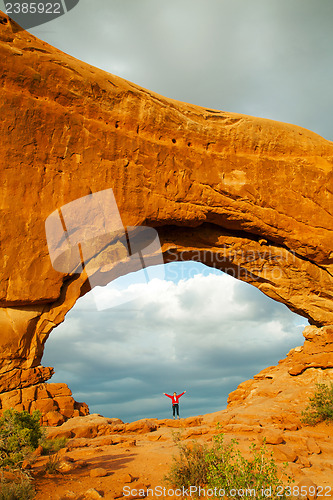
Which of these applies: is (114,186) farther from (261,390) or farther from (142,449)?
(261,390)

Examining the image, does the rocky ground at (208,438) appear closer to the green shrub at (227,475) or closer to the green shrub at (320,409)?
the green shrub at (320,409)

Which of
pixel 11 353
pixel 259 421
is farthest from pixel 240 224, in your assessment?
pixel 11 353

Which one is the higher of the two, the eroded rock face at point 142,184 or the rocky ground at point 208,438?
the eroded rock face at point 142,184

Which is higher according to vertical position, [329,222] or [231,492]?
[329,222]

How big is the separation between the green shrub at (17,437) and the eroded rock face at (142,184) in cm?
370

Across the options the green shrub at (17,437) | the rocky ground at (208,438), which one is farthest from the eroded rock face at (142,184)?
the green shrub at (17,437)

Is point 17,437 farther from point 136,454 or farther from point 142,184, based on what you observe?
point 142,184

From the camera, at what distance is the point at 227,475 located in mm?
5246

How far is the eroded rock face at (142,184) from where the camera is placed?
428 inches

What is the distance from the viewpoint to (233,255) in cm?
1523

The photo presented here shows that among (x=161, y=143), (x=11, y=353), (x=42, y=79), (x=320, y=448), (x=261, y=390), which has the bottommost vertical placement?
(x=320, y=448)

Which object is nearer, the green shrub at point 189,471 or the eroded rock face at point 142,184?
the green shrub at point 189,471

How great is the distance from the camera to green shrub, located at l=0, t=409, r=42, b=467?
6.20 meters

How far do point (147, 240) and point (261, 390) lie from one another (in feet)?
28.8
